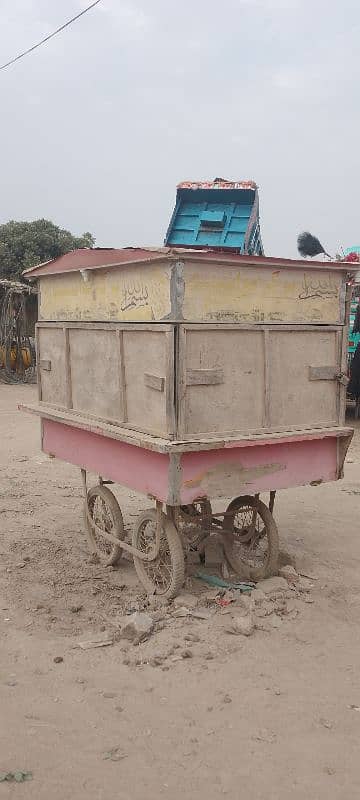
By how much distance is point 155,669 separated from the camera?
3412 millimetres

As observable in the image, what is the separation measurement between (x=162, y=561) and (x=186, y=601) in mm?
335

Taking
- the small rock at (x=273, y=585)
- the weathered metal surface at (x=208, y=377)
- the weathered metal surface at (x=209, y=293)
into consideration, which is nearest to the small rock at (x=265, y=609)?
the small rock at (x=273, y=585)

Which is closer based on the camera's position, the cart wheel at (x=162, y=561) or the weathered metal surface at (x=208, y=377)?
the weathered metal surface at (x=208, y=377)

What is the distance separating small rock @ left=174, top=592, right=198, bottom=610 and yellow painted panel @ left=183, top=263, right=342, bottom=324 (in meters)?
1.68

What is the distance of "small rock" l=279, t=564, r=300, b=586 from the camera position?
14.5 ft

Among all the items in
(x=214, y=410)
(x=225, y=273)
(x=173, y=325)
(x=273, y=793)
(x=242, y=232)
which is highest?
(x=242, y=232)

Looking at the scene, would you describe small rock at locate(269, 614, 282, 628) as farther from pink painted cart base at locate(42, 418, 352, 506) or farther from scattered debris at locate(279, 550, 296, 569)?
scattered debris at locate(279, 550, 296, 569)

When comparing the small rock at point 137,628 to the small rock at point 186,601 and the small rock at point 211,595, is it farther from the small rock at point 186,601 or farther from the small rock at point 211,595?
the small rock at point 211,595

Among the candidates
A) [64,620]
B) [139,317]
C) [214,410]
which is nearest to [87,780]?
[64,620]

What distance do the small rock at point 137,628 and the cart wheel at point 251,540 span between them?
957mm

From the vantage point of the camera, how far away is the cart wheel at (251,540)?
14.5 ft

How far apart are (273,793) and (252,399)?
6.50 feet

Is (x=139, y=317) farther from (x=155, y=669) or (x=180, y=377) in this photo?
(x=155, y=669)

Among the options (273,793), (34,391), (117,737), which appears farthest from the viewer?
(34,391)
